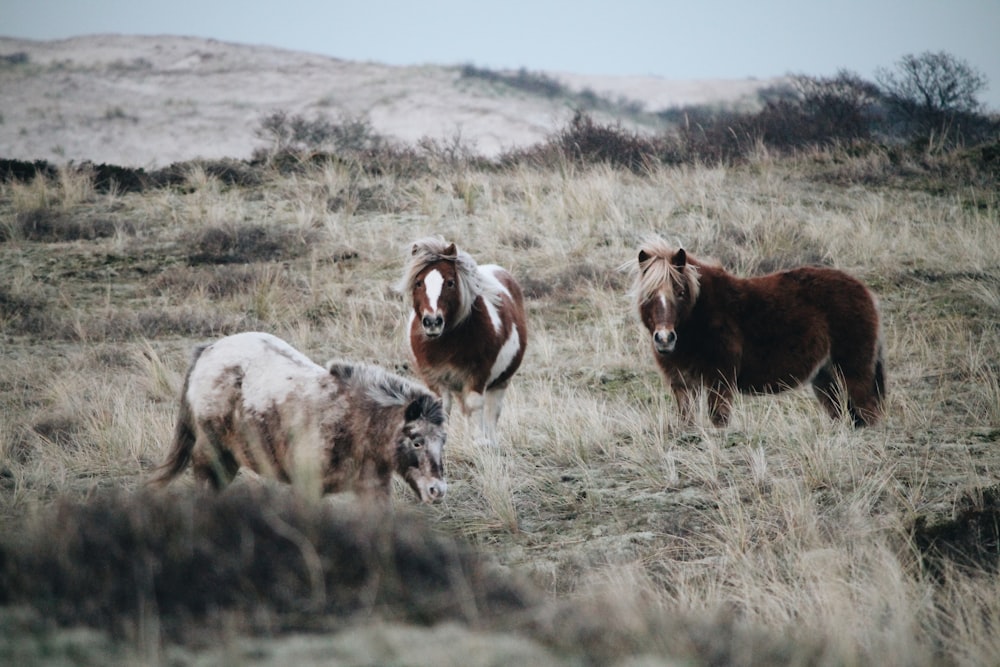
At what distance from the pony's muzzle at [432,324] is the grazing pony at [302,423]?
4.48 ft

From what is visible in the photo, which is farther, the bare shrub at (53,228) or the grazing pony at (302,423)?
the bare shrub at (53,228)

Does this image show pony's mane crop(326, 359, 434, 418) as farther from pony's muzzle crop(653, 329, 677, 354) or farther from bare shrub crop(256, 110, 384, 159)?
bare shrub crop(256, 110, 384, 159)

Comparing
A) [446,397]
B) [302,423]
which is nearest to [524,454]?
[446,397]

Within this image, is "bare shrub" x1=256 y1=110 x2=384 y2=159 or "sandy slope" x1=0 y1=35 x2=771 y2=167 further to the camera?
"sandy slope" x1=0 y1=35 x2=771 y2=167

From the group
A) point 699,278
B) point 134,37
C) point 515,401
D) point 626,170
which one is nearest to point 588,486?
point 699,278

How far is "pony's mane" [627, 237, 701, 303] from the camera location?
677cm

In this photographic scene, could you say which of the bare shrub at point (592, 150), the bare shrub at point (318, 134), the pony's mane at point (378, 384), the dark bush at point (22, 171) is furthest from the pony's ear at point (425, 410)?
the bare shrub at point (318, 134)

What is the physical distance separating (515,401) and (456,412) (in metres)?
0.87

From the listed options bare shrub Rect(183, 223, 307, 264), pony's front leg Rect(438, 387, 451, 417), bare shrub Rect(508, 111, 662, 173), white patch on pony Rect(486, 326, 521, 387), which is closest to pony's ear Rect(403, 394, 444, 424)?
pony's front leg Rect(438, 387, 451, 417)

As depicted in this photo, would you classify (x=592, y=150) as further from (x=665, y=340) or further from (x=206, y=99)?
(x=206, y=99)

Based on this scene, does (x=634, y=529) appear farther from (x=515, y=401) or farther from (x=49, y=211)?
(x=49, y=211)

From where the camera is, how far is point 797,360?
6988mm

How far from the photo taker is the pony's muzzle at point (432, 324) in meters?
6.64

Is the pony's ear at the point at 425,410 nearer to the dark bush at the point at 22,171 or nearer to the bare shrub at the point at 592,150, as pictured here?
the bare shrub at the point at 592,150
